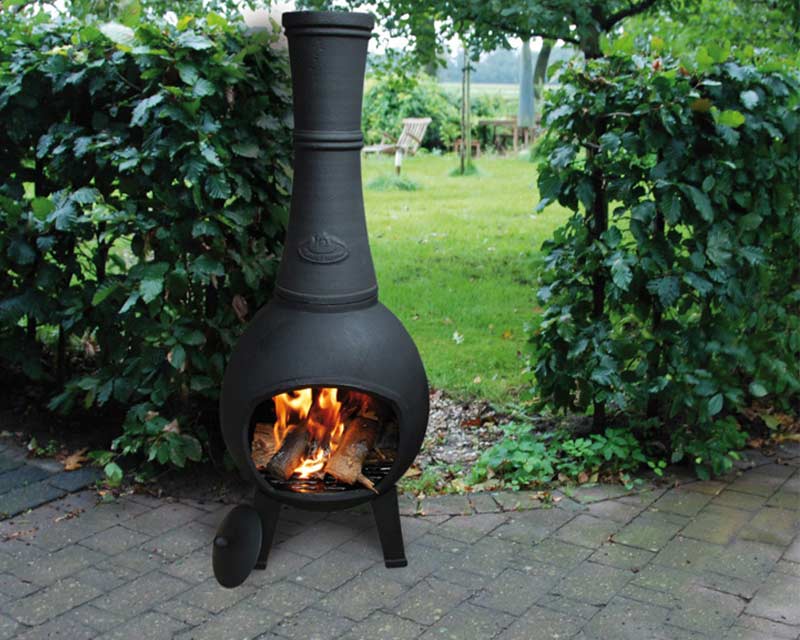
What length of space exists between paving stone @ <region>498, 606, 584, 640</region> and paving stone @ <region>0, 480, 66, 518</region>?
190 centimetres

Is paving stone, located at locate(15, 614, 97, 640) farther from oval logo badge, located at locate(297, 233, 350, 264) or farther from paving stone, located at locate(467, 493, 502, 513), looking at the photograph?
paving stone, located at locate(467, 493, 502, 513)

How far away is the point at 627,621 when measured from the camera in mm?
2807

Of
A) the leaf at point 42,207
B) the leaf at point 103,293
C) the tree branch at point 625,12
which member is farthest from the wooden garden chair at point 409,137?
the leaf at point 103,293

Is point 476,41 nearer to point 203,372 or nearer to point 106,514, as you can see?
point 203,372

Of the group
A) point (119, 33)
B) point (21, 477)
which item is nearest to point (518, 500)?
point (21, 477)

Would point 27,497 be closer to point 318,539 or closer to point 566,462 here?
point 318,539

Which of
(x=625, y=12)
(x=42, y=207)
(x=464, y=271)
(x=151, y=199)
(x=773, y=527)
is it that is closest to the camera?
(x=773, y=527)

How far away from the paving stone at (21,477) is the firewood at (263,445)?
119 centimetres

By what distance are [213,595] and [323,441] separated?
23.5 inches

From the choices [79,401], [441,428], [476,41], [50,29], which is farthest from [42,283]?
[476,41]

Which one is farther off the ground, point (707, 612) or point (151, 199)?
point (151, 199)

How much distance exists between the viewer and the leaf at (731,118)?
3.34 metres

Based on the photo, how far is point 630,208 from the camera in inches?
142

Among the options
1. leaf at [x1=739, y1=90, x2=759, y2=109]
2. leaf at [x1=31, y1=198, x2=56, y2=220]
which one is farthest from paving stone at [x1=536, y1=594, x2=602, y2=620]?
leaf at [x1=31, y1=198, x2=56, y2=220]
